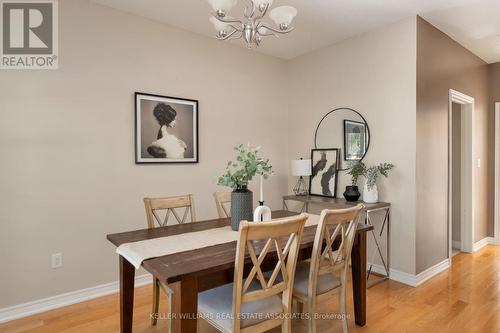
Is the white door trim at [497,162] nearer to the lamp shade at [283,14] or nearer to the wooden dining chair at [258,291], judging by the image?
the lamp shade at [283,14]

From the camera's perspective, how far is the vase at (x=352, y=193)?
10.8ft

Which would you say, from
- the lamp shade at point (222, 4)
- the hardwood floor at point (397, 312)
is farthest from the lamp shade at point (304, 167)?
the lamp shade at point (222, 4)

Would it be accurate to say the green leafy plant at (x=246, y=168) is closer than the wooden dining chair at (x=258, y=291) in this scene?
No

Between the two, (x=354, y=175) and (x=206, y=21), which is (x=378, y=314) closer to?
(x=354, y=175)

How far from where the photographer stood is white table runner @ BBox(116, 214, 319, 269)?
1.66 m

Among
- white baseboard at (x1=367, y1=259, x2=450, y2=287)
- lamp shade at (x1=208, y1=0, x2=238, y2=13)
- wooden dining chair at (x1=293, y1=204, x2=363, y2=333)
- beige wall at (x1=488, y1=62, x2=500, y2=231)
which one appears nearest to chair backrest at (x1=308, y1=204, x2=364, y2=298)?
wooden dining chair at (x1=293, y1=204, x2=363, y2=333)

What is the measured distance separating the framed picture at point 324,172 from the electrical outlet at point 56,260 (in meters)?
2.80

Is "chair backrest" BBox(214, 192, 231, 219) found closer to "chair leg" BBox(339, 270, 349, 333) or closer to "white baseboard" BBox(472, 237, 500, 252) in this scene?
"chair leg" BBox(339, 270, 349, 333)

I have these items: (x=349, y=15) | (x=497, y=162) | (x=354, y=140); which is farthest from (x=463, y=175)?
(x=349, y=15)

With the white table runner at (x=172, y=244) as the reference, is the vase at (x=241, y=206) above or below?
above

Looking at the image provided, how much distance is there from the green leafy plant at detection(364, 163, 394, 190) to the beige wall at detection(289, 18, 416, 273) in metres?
0.06

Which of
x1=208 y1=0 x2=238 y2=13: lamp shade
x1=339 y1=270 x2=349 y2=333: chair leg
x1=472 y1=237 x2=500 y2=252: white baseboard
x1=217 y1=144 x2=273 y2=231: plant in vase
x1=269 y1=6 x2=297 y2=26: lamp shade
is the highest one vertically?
x1=269 y1=6 x2=297 y2=26: lamp shade

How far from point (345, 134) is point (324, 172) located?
1.75 ft

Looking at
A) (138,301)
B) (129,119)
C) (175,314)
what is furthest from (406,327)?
(129,119)
